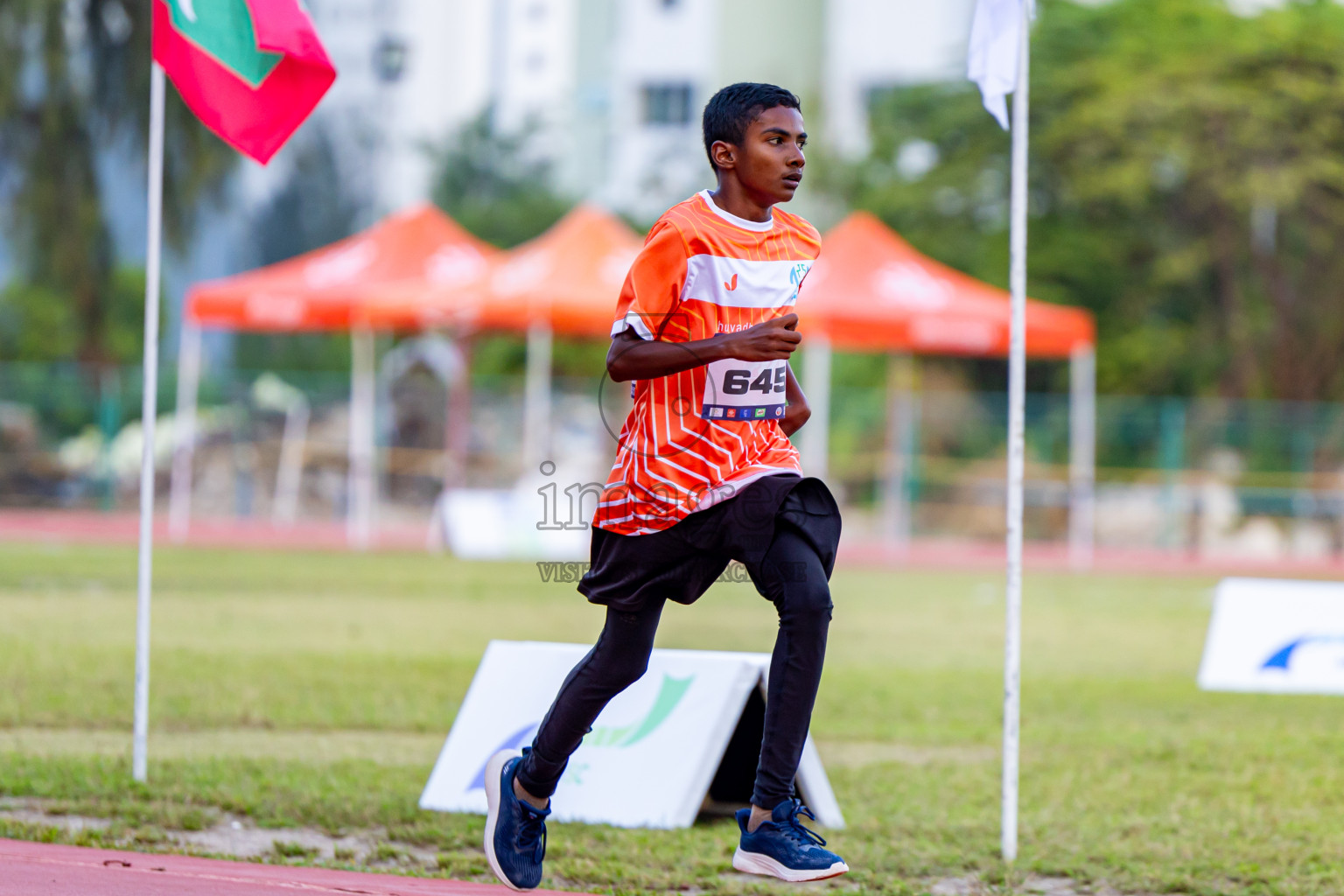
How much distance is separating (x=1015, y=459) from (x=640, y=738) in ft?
5.28

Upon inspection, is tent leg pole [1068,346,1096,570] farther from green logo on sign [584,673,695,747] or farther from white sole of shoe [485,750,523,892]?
white sole of shoe [485,750,523,892]

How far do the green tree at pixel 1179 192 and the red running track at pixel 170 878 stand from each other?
2425 centimetres

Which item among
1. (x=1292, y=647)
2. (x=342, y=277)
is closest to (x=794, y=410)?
(x=1292, y=647)

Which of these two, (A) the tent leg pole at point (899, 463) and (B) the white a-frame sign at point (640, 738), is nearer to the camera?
(B) the white a-frame sign at point (640, 738)

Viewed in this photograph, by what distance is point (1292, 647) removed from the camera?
30.6 ft

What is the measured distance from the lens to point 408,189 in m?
56.3

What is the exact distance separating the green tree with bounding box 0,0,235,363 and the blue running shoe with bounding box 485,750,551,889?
637 inches

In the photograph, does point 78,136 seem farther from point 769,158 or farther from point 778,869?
point 778,869

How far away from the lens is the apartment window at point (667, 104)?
4719 cm

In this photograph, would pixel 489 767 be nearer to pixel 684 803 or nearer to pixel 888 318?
pixel 684 803

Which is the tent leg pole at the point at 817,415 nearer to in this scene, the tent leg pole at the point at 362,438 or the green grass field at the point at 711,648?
the green grass field at the point at 711,648

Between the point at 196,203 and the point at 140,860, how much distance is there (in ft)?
58.3

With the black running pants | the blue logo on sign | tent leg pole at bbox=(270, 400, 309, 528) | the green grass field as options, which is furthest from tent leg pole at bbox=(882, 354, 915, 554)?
the black running pants

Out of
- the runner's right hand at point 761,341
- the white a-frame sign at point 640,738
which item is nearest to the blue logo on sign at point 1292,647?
the white a-frame sign at point 640,738
